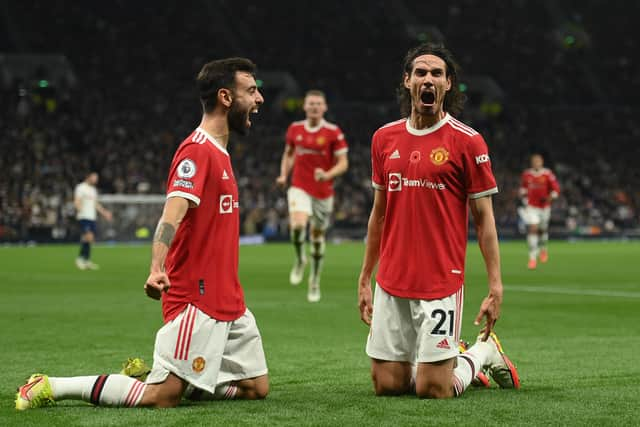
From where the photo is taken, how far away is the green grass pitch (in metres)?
5.63

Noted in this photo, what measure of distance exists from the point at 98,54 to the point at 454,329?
41643 mm

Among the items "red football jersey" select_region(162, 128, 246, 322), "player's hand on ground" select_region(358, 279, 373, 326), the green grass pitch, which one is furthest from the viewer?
"player's hand on ground" select_region(358, 279, 373, 326)

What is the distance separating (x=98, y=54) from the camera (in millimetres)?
45812

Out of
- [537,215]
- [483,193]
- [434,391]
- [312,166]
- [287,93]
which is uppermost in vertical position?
[287,93]

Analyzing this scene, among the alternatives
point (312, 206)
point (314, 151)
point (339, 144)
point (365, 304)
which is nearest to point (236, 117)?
point (365, 304)

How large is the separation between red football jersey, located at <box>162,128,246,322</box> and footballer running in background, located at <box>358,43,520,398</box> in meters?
1.08

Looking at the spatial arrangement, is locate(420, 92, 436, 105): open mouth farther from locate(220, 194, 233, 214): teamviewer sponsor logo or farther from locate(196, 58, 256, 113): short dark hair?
locate(220, 194, 233, 214): teamviewer sponsor logo

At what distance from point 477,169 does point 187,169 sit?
1.81 m

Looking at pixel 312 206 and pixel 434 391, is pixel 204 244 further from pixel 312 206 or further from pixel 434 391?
pixel 312 206

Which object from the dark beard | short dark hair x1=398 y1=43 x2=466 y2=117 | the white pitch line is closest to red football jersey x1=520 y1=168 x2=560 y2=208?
the white pitch line

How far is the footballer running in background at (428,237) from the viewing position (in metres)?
6.27

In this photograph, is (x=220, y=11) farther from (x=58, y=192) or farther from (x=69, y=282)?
(x=69, y=282)

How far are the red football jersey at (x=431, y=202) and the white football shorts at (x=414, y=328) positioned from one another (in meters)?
0.06

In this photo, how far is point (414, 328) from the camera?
6445 millimetres
